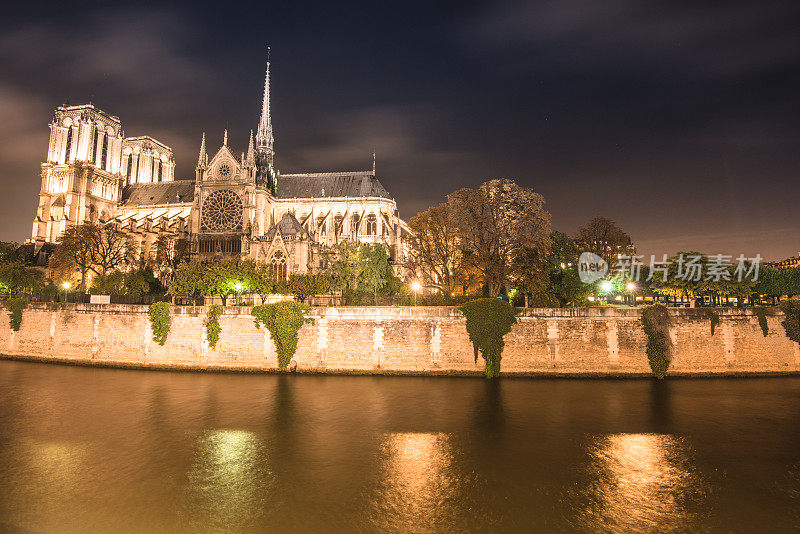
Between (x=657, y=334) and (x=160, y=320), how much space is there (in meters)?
29.3

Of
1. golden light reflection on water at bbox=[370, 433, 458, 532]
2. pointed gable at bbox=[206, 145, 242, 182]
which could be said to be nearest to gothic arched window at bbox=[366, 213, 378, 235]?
pointed gable at bbox=[206, 145, 242, 182]

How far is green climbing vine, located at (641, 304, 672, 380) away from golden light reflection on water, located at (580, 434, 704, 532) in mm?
9340

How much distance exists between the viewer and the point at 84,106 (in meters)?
63.7

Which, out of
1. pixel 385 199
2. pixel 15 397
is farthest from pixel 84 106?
pixel 15 397

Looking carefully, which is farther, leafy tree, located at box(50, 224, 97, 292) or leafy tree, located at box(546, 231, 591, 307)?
leafy tree, located at box(50, 224, 97, 292)

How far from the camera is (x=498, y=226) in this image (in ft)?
97.0

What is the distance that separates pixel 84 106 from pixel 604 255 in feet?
246

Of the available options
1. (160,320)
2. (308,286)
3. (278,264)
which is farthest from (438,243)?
(160,320)

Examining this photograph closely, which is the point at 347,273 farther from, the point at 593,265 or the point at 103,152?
the point at 103,152

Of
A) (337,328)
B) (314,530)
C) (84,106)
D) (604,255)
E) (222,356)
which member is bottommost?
(314,530)

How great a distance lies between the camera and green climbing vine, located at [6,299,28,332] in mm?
29234

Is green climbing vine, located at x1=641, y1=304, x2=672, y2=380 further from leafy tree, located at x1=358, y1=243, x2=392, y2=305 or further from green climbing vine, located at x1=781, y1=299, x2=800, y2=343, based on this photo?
leafy tree, located at x1=358, y1=243, x2=392, y2=305

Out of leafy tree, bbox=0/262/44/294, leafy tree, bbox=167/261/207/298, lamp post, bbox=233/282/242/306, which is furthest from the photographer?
→ leafy tree, bbox=0/262/44/294

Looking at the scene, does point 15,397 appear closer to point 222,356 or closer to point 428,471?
point 222,356
